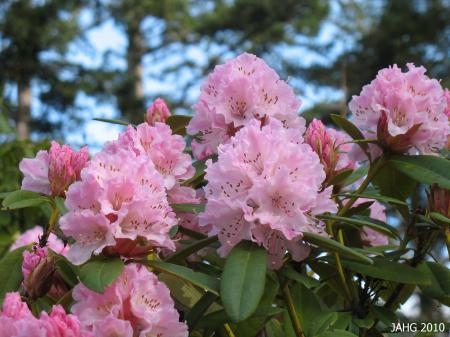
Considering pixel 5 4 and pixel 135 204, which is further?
pixel 5 4

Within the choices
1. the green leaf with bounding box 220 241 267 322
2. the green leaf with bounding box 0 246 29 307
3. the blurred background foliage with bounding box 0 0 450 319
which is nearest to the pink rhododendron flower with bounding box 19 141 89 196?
the green leaf with bounding box 0 246 29 307

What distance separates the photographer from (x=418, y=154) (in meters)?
1.26

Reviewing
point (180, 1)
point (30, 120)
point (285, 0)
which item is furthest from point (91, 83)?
point (285, 0)

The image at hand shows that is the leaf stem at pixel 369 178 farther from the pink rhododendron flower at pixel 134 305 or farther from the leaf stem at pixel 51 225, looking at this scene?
the leaf stem at pixel 51 225

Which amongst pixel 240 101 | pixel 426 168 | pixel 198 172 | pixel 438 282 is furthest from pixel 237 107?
pixel 438 282

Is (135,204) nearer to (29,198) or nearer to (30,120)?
(29,198)

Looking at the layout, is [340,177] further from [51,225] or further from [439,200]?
[51,225]

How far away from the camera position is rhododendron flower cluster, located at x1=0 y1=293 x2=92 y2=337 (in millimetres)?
887

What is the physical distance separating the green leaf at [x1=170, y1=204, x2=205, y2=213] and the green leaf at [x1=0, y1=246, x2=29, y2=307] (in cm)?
29

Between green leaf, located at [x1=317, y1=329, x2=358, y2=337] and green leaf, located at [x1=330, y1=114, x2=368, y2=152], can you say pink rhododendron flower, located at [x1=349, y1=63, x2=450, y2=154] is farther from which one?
green leaf, located at [x1=317, y1=329, x2=358, y2=337]

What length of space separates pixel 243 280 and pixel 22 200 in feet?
1.44

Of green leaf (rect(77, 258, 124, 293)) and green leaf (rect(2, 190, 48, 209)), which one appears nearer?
green leaf (rect(77, 258, 124, 293))

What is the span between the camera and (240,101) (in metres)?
1.22

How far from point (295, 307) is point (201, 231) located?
0.71ft
